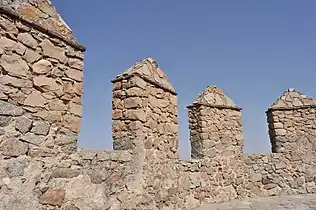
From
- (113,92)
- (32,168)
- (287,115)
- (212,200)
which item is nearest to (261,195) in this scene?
(212,200)

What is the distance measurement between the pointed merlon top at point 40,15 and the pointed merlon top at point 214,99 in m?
3.82

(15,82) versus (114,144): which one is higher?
(15,82)

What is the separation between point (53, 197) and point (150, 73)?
2.55 m

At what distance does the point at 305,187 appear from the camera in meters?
7.55

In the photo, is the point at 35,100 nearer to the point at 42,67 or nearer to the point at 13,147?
the point at 42,67

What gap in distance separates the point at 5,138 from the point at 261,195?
6231 mm

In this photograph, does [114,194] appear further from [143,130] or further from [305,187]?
[305,187]

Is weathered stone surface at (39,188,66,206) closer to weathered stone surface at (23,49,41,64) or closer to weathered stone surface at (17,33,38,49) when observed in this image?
weathered stone surface at (23,49,41,64)

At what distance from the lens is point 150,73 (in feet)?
16.0

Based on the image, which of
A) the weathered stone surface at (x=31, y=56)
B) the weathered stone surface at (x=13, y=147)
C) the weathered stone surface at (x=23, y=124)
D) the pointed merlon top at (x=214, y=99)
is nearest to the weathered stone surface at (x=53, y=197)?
the weathered stone surface at (x=13, y=147)

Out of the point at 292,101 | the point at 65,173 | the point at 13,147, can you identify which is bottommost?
the point at 65,173

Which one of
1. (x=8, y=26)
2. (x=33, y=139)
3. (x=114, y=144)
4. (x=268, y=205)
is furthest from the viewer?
(x=268, y=205)

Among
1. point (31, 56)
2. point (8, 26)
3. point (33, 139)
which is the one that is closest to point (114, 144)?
point (33, 139)

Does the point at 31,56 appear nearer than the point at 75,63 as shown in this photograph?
Yes
